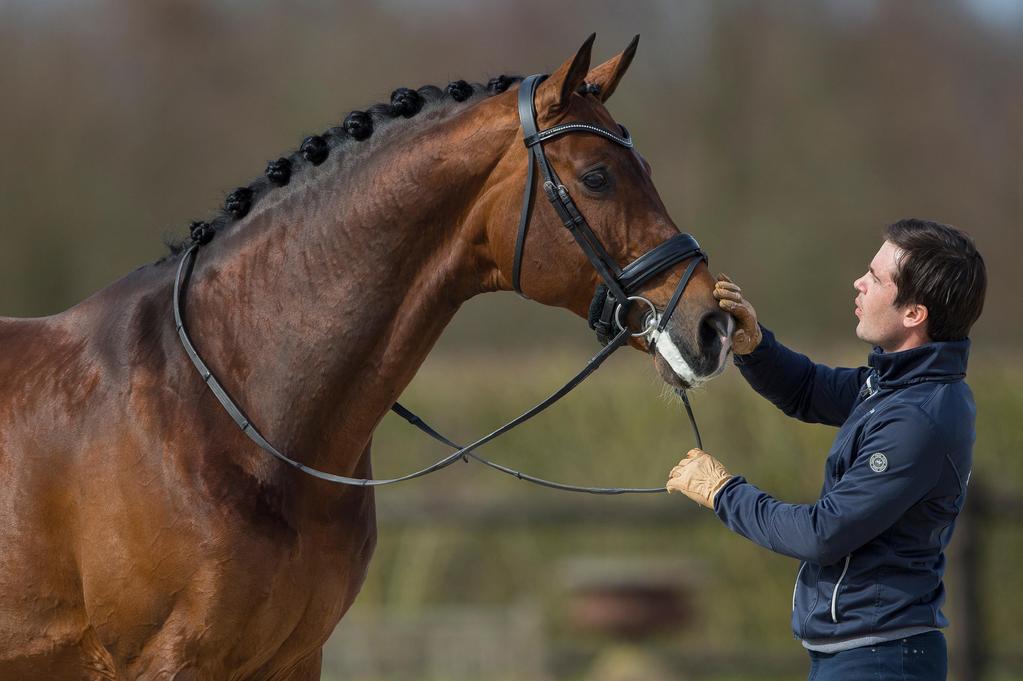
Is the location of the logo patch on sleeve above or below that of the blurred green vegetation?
below

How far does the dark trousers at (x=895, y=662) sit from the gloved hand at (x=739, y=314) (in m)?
0.76

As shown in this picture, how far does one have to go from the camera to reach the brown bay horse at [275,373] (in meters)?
2.97

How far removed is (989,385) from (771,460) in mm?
1741

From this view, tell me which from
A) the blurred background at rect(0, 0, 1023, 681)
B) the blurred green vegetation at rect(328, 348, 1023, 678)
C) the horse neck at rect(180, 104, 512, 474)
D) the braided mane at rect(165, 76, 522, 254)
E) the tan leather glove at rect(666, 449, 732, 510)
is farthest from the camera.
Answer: the blurred green vegetation at rect(328, 348, 1023, 678)

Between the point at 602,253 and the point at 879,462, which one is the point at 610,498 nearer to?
the point at 602,253

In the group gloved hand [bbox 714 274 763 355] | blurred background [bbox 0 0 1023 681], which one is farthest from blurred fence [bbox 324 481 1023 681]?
gloved hand [bbox 714 274 763 355]

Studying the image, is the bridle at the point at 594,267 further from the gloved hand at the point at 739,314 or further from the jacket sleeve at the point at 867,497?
the jacket sleeve at the point at 867,497

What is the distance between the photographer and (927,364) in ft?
9.38

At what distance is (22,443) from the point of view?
10.3 ft

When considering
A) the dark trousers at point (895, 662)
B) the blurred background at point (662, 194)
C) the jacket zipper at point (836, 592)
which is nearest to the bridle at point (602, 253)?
the jacket zipper at point (836, 592)

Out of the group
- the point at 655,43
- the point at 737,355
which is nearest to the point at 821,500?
the point at 737,355

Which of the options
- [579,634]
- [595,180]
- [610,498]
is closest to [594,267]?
[595,180]

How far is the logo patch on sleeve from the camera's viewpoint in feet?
8.97

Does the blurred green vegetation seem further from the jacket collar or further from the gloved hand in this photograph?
the jacket collar
